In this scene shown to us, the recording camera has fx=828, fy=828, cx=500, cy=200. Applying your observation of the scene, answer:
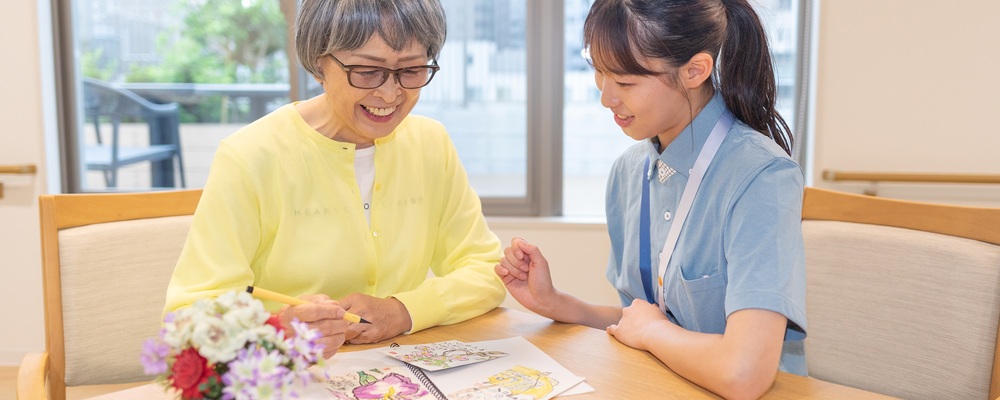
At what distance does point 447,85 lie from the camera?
3.58 meters

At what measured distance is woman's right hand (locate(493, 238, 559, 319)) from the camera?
1581 mm

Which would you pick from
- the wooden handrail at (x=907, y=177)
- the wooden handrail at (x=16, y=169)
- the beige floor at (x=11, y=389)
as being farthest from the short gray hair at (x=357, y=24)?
the wooden handrail at (x=16, y=169)

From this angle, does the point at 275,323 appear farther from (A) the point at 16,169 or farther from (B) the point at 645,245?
(A) the point at 16,169

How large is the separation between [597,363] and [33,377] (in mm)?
968

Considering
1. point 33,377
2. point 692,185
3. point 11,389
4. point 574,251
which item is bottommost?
point 11,389

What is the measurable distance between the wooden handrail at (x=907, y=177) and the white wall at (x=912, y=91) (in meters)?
0.08

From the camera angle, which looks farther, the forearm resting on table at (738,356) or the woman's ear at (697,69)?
the woman's ear at (697,69)

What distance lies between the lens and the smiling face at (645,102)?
1.39m

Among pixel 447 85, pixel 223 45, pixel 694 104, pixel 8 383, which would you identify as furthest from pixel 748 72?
pixel 8 383

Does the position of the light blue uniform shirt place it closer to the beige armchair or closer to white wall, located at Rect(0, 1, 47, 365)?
the beige armchair

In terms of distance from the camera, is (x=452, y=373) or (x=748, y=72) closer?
(x=452, y=373)

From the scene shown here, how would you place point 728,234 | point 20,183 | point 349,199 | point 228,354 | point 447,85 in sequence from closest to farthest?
1. point 228,354
2. point 728,234
3. point 349,199
4. point 20,183
5. point 447,85

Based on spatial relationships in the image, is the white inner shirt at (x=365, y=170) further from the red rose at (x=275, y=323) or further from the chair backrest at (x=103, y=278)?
the red rose at (x=275, y=323)

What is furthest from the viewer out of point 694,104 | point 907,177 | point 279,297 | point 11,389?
point 11,389
